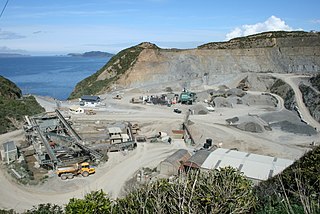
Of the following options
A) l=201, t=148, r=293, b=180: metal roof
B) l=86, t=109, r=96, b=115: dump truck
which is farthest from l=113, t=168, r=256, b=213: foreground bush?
l=86, t=109, r=96, b=115: dump truck

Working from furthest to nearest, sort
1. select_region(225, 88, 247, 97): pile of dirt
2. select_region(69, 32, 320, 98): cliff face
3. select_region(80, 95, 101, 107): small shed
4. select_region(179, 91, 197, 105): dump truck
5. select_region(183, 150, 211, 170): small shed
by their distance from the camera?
select_region(69, 32, 320, 98): cliff face → select_region(225, 88, 247, 97): pile of dirt → select_region(179, 91, 197, 105): dump truck → select_region(80, 95, 101, 107): small shed → select_region(183, 150, 211, 170): small shed

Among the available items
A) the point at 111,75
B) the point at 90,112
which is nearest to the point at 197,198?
the point at 90,112

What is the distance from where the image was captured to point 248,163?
21.7 metres

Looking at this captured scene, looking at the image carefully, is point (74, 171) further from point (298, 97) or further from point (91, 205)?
point (298, 97)

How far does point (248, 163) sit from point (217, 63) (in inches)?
1893

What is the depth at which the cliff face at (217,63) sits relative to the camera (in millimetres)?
62688

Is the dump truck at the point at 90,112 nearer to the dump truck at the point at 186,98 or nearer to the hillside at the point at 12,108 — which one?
the hillside at the point at 12,108

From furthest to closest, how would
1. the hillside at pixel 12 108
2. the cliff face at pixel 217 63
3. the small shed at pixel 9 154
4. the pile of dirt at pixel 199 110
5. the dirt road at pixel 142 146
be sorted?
the cliff face at pixel 217 63 < the pile of dirt at pixel 199 110 < the hillside at pixel 12 108 < the small shed at pixel 9 154 < the dirt road at pixel 142 146

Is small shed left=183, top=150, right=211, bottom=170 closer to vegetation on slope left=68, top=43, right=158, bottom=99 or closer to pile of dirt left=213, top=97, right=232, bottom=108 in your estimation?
pile of dirt left=213, top=97, right=232, bottom=108

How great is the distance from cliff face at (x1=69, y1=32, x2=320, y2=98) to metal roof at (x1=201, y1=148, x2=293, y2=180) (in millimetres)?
38424

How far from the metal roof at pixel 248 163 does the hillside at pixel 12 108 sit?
2353 cm

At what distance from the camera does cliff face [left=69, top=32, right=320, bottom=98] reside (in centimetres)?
→ 6269

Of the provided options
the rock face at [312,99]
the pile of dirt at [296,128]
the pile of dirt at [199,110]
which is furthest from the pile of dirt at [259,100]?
the pile of dirt at [296,128]

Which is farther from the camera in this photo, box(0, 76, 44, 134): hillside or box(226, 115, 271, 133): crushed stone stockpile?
box(0, 76, 44, 134): hillside
